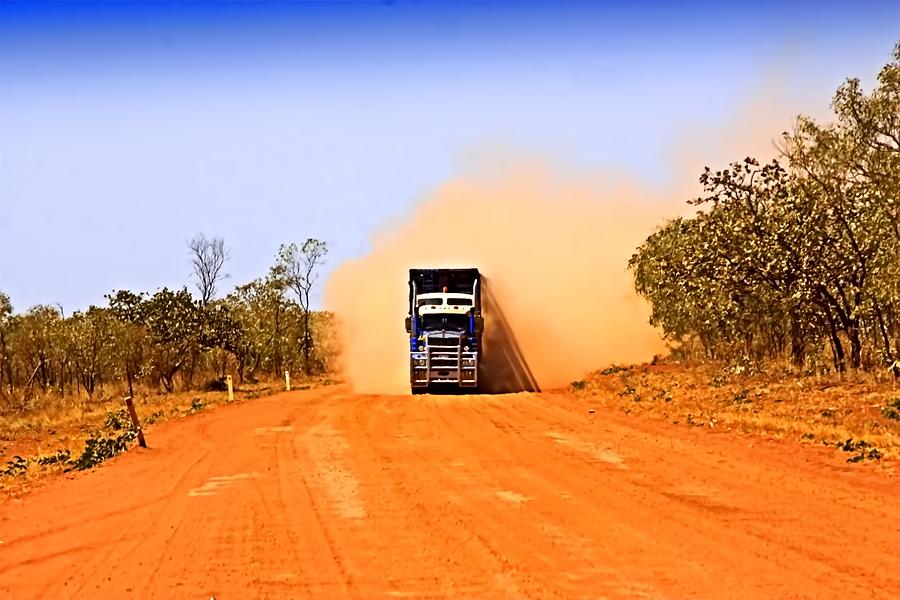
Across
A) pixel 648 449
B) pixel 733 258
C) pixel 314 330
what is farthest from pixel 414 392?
pixel 314 330

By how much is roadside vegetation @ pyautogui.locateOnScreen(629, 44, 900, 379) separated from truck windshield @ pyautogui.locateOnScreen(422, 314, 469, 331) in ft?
23.9

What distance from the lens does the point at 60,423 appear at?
1323 inches

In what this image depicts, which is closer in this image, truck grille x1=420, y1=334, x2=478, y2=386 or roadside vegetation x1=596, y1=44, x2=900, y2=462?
roadside vegetation x1=596, y1=44, x2=900, y2=462

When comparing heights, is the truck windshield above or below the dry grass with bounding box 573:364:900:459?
above

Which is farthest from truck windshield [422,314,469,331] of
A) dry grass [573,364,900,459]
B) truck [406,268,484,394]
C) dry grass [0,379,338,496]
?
dry grass [0,379,338,496]

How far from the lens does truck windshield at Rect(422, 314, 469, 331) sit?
30969 millimetres

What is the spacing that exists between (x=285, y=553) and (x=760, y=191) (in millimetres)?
19356

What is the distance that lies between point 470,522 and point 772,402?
44.3 feet

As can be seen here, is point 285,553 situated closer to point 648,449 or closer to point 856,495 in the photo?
point 856,495

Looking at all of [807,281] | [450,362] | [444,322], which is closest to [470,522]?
[807,281]

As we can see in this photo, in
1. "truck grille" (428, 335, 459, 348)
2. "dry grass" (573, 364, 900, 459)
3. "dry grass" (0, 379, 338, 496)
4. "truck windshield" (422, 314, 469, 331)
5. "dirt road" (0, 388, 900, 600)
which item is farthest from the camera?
"truck windshield" (422, 314, 469, 331)

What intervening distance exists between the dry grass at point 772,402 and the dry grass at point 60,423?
14.4 meters

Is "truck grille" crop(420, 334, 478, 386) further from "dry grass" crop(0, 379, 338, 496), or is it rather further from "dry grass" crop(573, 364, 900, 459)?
"dry grass" crop(0, 379, 338, 496)

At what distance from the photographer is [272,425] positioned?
22297 millimetres
